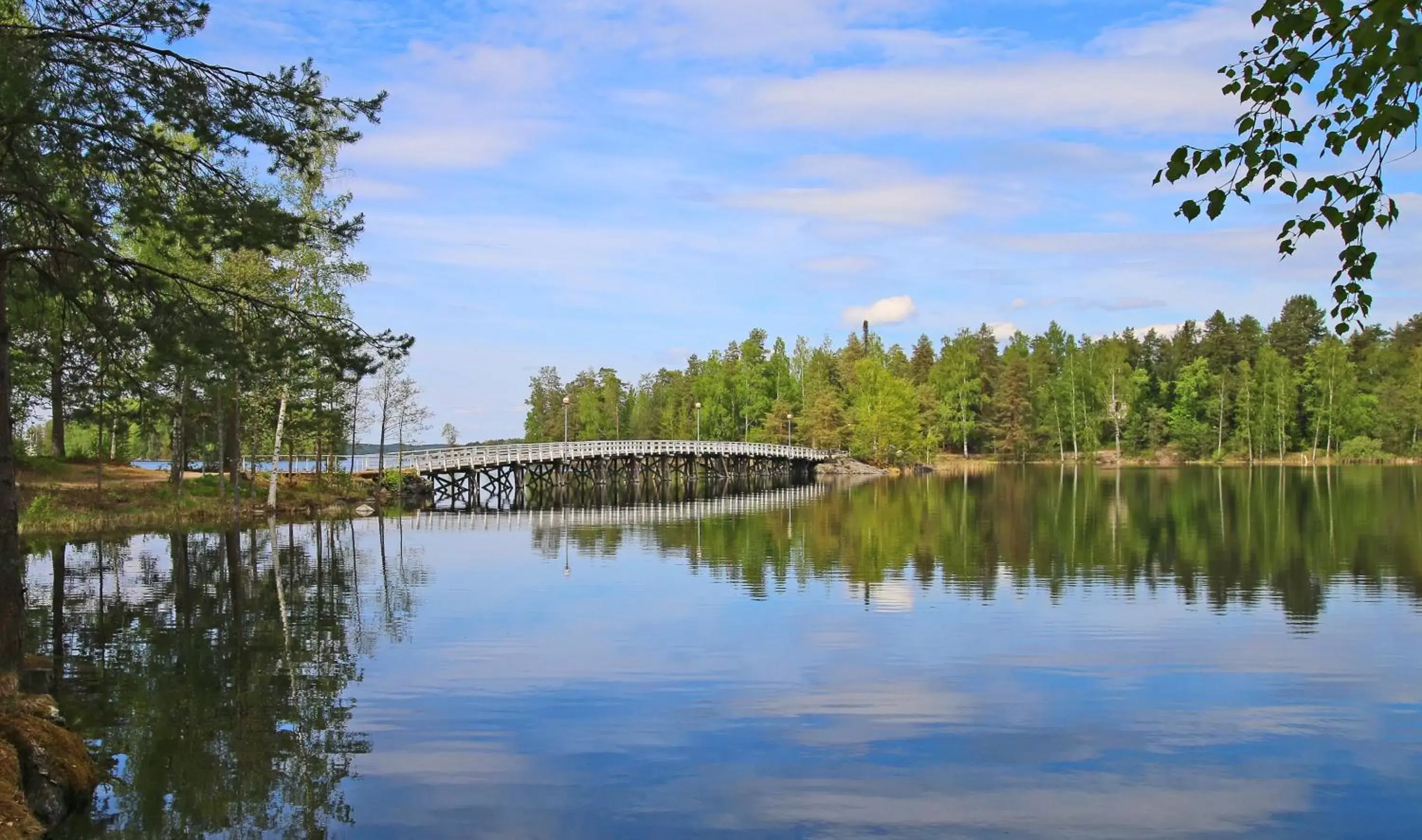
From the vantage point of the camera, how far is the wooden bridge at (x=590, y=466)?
54.9m

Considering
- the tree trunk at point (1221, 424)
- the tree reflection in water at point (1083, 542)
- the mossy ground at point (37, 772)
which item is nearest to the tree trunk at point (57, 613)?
the mossy ground at point (37, 772)

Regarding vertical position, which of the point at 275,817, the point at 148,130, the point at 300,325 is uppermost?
the point at 148,130

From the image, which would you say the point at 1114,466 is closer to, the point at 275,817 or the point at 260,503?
the point at 260,503

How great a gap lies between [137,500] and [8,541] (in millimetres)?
25036

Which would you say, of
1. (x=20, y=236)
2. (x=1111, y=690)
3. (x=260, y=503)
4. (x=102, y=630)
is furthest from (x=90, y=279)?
(x=260, y=503)

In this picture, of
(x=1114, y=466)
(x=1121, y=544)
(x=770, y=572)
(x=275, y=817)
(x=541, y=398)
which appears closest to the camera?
(x=275, y=817)

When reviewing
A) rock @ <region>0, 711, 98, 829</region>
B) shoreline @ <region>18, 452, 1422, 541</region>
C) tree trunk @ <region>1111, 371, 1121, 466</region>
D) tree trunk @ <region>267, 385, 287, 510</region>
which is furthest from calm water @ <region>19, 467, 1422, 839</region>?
tree trunk @ <region>1111, 371, 1121, 466</region>

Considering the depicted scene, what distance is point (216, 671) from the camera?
14.2 metres

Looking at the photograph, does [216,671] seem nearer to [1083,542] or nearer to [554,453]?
[1083,542]

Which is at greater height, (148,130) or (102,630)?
(148,130)

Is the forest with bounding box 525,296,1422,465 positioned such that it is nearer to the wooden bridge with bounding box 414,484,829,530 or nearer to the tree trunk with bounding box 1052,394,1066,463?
the tree trunk with bounding box 1052,394,1066,463

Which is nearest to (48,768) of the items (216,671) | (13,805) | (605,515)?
(13,805)

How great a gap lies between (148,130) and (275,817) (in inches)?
283

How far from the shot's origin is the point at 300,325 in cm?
1352
